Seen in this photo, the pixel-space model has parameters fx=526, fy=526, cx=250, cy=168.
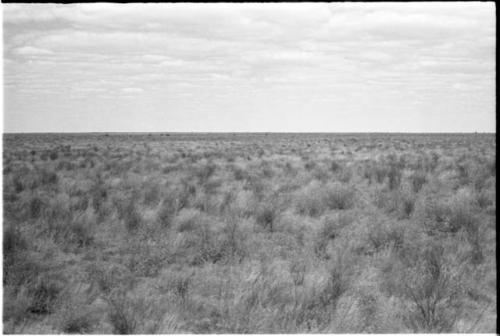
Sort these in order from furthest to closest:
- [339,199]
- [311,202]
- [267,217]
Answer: [339,199]
[311,202]
[267,217]

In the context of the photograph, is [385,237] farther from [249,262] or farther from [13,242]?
[13,242]

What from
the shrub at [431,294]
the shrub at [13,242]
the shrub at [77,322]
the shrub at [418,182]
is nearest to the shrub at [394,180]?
the shrub at [418,182]

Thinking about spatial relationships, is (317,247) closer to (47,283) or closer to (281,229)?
(281,229)

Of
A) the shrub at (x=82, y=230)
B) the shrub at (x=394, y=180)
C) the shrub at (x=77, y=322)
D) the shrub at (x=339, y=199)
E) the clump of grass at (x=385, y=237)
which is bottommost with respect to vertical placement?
the shrub at (x=77, y=322)

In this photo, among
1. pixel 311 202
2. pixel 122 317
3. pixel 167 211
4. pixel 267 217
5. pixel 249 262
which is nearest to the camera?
pixel 122 317

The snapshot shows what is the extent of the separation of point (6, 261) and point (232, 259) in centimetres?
255

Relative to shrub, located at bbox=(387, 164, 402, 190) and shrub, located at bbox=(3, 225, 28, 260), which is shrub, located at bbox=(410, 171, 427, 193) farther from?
shrub, located at bbox=(3, 225, 28, 260)

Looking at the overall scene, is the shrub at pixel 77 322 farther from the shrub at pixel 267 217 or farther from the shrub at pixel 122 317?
the shrub at pixel 267 217

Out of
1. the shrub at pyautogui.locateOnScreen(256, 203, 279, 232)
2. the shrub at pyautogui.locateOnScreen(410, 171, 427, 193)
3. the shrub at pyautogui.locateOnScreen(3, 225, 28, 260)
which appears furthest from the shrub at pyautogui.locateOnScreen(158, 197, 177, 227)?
the shrub at pyautogui.locateOnScreen(410, 171, 427, 193)

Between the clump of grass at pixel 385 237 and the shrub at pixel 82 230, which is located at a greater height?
the clump of grass at pixel 385 237

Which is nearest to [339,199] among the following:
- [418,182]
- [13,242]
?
[418,182]

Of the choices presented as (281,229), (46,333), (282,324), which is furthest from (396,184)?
(46,333)

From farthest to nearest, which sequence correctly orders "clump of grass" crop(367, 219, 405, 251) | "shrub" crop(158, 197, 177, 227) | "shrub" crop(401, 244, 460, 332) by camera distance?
"shrub" crop(158, 197, 177, 227), "clump of grass" crop(367, 219, 405, 251), "shrub" crop(401, 244, 460, 332)

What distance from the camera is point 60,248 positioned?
689 cm
